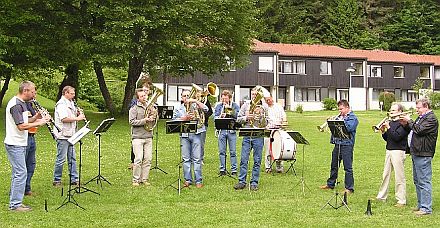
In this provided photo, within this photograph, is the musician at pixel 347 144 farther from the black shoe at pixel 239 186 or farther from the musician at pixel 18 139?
the musician at pixel 18 139

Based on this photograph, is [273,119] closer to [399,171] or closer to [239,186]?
[239,186]

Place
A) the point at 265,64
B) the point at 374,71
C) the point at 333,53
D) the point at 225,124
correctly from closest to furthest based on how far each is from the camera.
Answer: the point at 225,124 < the point at 265,64 < the point at 333,53 < the point at 374,71

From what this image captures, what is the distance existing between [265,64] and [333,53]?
746 cm

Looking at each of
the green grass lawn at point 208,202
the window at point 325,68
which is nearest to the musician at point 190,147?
the green grass lawn at point 208,202

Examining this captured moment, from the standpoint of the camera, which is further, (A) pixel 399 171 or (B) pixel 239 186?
(B) pixel 239 186

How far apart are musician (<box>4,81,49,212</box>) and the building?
41.1 m

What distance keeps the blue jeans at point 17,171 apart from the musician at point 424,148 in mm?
6458

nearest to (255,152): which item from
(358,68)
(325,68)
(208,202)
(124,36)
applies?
(208,202)

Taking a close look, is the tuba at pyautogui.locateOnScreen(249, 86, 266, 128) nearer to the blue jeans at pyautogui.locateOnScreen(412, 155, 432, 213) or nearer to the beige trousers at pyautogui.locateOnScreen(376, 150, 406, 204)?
the beige trousers at pyautogui.locateOnScreen(376, 150, 406, 204)

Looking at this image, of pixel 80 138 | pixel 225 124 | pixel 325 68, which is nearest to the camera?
pixel 80 138

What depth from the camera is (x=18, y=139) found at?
32.3 ft

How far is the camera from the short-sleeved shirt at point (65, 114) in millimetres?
11688

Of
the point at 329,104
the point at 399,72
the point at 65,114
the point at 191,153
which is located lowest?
the point at 191,153

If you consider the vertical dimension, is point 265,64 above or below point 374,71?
above
